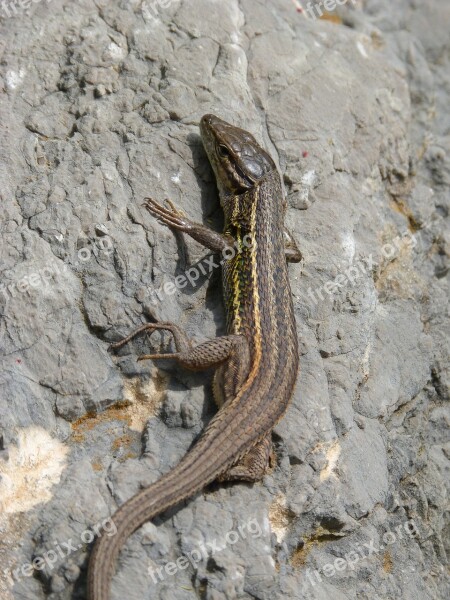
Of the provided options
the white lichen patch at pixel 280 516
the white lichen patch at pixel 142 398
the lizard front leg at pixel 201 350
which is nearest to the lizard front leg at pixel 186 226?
the lizard front leg at pixel 201 350

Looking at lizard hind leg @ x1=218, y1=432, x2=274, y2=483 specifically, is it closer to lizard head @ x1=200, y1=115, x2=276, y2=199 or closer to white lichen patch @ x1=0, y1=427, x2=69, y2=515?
white lichen patch @ x1=0, y1=427, x2=69, y2=515

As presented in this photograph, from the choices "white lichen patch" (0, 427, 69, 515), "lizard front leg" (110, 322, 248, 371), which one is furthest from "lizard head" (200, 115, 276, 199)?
"white lichen patch" (0, 427, 69, 515)

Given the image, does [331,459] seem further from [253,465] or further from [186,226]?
[186,226]

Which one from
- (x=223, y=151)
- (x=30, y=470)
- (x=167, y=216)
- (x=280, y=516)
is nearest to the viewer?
(x=30, y=470)

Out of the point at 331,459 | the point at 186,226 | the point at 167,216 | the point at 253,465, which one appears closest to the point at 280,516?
the point at 253,465

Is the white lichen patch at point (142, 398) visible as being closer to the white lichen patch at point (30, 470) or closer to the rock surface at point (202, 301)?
the rock surface at point (202, 301)

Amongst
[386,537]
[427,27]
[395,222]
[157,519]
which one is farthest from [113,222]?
[427,27]

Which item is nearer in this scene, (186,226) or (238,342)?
(238,342)
